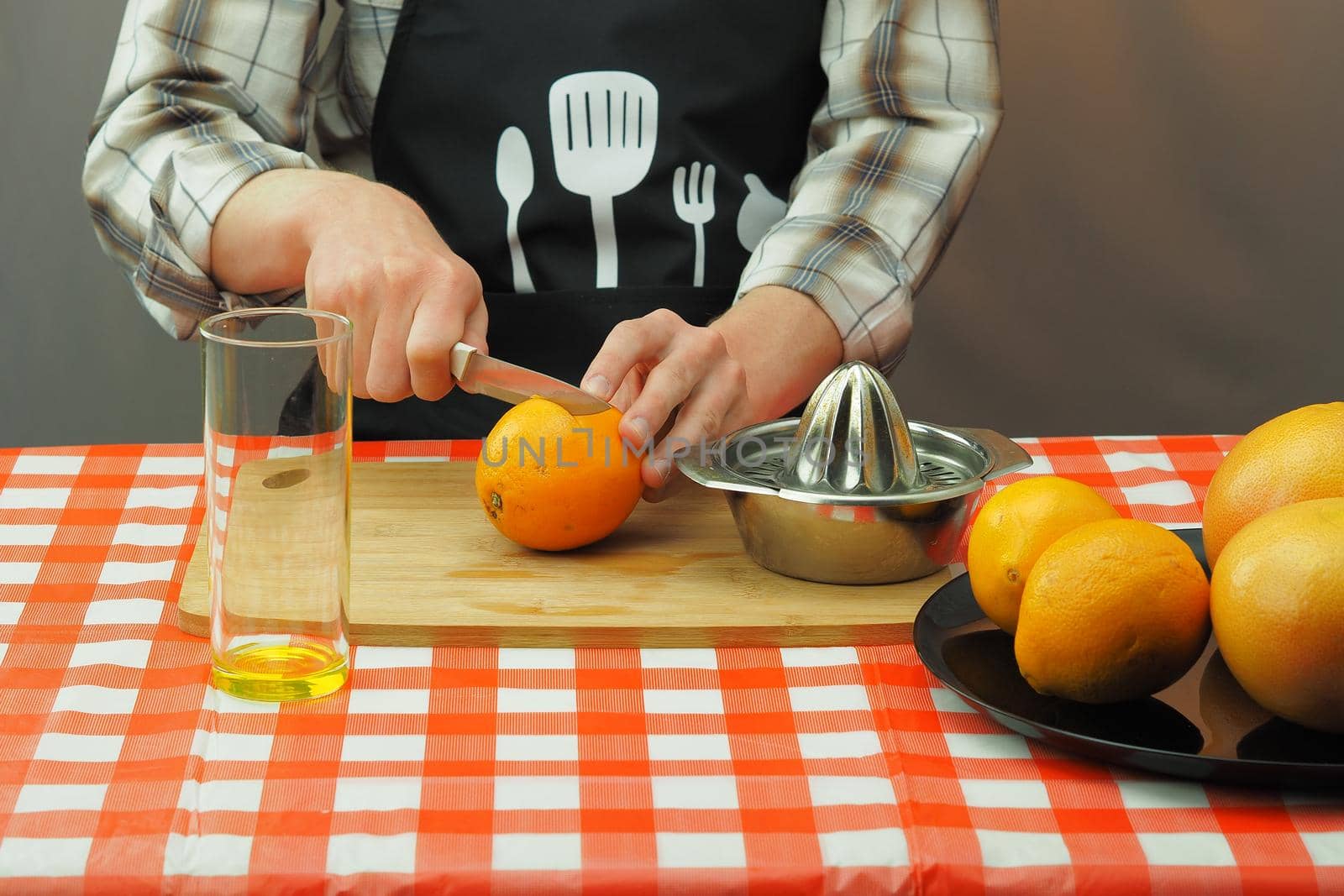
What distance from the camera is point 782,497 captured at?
802mm

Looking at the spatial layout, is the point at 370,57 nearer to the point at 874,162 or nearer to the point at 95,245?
the point at 874,162

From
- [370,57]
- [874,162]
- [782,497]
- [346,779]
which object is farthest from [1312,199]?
[346,779]

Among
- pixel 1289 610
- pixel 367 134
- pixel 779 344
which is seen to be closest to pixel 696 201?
pixel 779 344

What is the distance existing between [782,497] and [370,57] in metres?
0.69

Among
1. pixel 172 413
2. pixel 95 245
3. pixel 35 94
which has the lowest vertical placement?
pixel 172 413

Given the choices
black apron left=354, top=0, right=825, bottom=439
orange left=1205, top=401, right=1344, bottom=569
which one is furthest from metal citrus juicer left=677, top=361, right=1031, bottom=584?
black apron left=354, top=0, right=825, bottom=439

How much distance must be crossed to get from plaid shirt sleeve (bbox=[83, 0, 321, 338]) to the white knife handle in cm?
32

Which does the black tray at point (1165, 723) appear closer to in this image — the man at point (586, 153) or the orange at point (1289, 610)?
the orange at point (1289, 610)

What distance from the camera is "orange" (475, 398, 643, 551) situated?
834 millimetres

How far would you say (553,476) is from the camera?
32.7 inches

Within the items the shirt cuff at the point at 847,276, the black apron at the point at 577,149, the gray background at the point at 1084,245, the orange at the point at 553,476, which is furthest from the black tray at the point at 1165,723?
the gray background at the point at 1084,245

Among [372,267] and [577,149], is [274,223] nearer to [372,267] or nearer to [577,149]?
[372,267]

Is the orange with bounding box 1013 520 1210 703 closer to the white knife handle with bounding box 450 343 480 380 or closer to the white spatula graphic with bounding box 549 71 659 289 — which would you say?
the white knife handle with bounding box 450 343 480 380

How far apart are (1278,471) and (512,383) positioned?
17.8 inches
